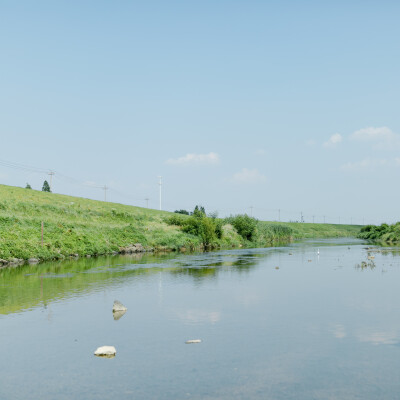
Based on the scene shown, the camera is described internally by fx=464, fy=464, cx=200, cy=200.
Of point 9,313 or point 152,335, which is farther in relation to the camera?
point 9,313

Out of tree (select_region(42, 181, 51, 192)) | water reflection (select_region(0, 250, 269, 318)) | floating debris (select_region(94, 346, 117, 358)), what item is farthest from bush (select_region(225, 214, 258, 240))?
floating debris (select_region(94, 346, 117, 358))

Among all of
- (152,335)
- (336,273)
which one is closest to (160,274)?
(336,273)

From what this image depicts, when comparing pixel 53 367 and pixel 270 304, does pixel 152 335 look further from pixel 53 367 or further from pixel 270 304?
pixel 270 304

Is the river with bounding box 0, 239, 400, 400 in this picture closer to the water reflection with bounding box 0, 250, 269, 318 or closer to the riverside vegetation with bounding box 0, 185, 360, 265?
the water reflection with bounding box 0, 250, 269, 318

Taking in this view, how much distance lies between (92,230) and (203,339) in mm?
51796

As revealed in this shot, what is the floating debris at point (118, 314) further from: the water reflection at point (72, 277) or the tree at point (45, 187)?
the tree at point (45, 187)

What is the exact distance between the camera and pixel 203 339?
17297 mm

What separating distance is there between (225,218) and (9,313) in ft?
260

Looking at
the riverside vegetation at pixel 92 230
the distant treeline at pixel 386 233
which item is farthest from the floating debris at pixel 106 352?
the distant treeline at pixel 386 233

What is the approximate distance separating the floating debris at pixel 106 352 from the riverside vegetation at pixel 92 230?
111 ft

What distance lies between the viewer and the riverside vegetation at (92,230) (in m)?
52.3

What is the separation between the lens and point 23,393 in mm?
12156

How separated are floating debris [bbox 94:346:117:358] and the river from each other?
0.87 feet

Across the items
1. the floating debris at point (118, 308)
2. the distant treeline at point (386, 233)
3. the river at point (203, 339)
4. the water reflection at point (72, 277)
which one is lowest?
the river at point (203, 339)
